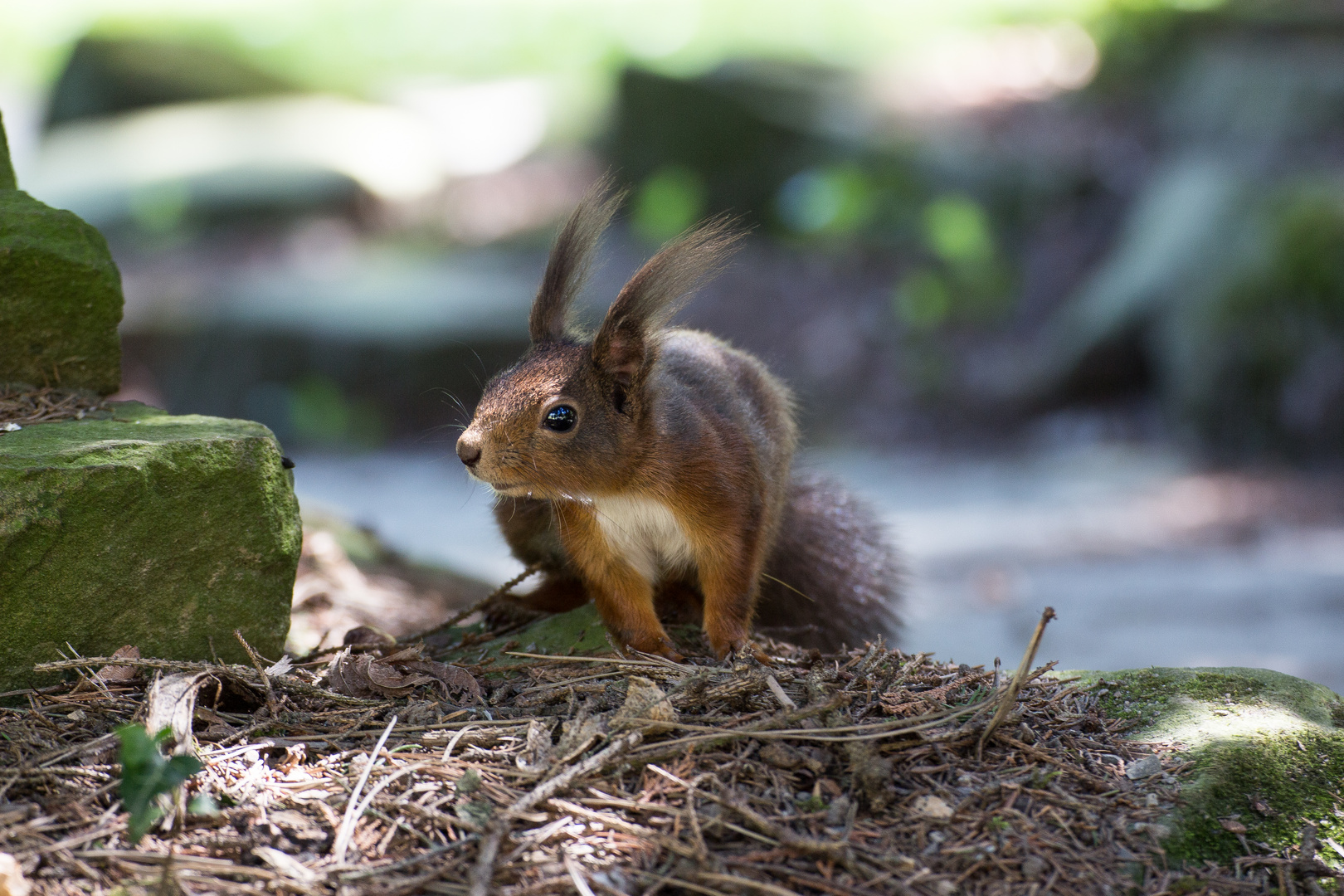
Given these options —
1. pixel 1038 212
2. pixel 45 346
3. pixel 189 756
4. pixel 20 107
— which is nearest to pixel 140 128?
pixel 20 107

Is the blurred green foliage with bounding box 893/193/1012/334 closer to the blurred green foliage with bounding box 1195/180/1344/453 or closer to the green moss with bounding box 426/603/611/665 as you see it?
the blurred green foliage with bounding box 1195/180/1344/453

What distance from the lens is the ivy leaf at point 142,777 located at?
5.66ft

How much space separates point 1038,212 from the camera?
974 cm

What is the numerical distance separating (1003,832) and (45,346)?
2.31 metres

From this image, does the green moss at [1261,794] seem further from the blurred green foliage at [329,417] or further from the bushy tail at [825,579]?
the blurred green foliage at [329,417]

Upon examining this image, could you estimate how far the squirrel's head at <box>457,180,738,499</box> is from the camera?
8.86ft

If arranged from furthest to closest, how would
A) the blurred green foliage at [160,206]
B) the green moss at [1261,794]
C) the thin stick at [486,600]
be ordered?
1. the blurred green foliage at [160,206]
2. the thin stick at [486,600]
3. the green moss at [1261,794]

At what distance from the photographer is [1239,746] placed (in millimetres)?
2193

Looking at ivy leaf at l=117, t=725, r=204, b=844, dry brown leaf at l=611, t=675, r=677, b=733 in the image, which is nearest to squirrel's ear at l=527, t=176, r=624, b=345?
dry brown leaf at l=611, t=675, r=677, b=733

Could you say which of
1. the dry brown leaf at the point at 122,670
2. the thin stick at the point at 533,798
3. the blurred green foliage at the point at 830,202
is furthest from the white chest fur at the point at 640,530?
the blurred green foliage at the point at 830,202

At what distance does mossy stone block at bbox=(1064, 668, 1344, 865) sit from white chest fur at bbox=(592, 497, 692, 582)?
1.00 metres

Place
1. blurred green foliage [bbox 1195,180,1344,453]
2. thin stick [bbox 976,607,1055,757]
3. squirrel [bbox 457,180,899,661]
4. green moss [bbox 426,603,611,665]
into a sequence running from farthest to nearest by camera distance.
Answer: blurred green foliage [bbox 1195,180,1344,453] < green moss [bbox 426,603,611,665] < squirrel [bbox 457,180,899,661] < thin stick [bbox 976,607,1055,757]

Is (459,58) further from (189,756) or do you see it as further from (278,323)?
(189,756)

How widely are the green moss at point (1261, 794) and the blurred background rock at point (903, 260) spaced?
273cm
